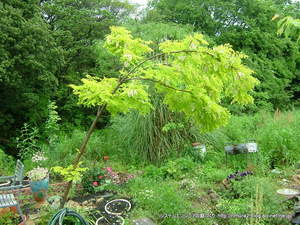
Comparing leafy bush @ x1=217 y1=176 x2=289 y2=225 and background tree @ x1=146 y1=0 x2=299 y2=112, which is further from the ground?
background tree @ x1=146 y1=0 x2=299 y2=112

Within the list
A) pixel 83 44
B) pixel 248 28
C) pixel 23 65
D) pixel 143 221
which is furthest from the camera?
pixel 248 28

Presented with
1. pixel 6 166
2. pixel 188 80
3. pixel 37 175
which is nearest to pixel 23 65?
pixel 6 166

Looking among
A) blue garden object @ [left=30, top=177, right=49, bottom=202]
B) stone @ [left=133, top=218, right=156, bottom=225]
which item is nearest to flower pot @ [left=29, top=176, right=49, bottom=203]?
blue garden object @ [left=30, top=177, right=49, bottom=202]

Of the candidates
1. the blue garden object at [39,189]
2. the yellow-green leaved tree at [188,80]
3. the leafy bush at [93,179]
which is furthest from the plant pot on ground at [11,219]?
the yellow-green leaved tree at [188,80]

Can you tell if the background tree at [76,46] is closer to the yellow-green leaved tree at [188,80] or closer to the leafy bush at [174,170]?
the leafy bush at [174,170]

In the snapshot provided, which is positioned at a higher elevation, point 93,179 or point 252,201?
point 252,201

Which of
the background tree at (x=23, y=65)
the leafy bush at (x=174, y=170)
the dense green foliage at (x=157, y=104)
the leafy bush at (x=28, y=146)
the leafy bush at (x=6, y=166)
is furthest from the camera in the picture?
the background tree at (x=23, y=65)

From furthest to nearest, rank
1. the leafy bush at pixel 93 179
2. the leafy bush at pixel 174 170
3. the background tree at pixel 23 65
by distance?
the background tree at pixel 23 65 → the leafy bush at pixel 174 170 → the leafy bush at pixel 93 179

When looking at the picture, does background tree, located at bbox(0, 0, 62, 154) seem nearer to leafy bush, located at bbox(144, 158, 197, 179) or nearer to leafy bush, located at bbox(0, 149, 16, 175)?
leafy bush, located at bbox(0, 149, 16, 175)

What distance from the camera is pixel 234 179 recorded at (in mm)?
4035

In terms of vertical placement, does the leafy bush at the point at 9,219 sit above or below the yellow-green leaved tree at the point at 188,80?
below

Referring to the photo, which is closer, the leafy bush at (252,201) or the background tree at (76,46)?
the leafy bush at (252,201)

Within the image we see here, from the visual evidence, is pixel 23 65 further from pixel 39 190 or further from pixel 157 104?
pixel 39 190

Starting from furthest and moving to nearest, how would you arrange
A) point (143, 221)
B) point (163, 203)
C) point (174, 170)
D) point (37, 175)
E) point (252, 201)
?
point (174, 170) → point (37, 175) → point (163, 203) → point (252, 201) → point (143, 221)
